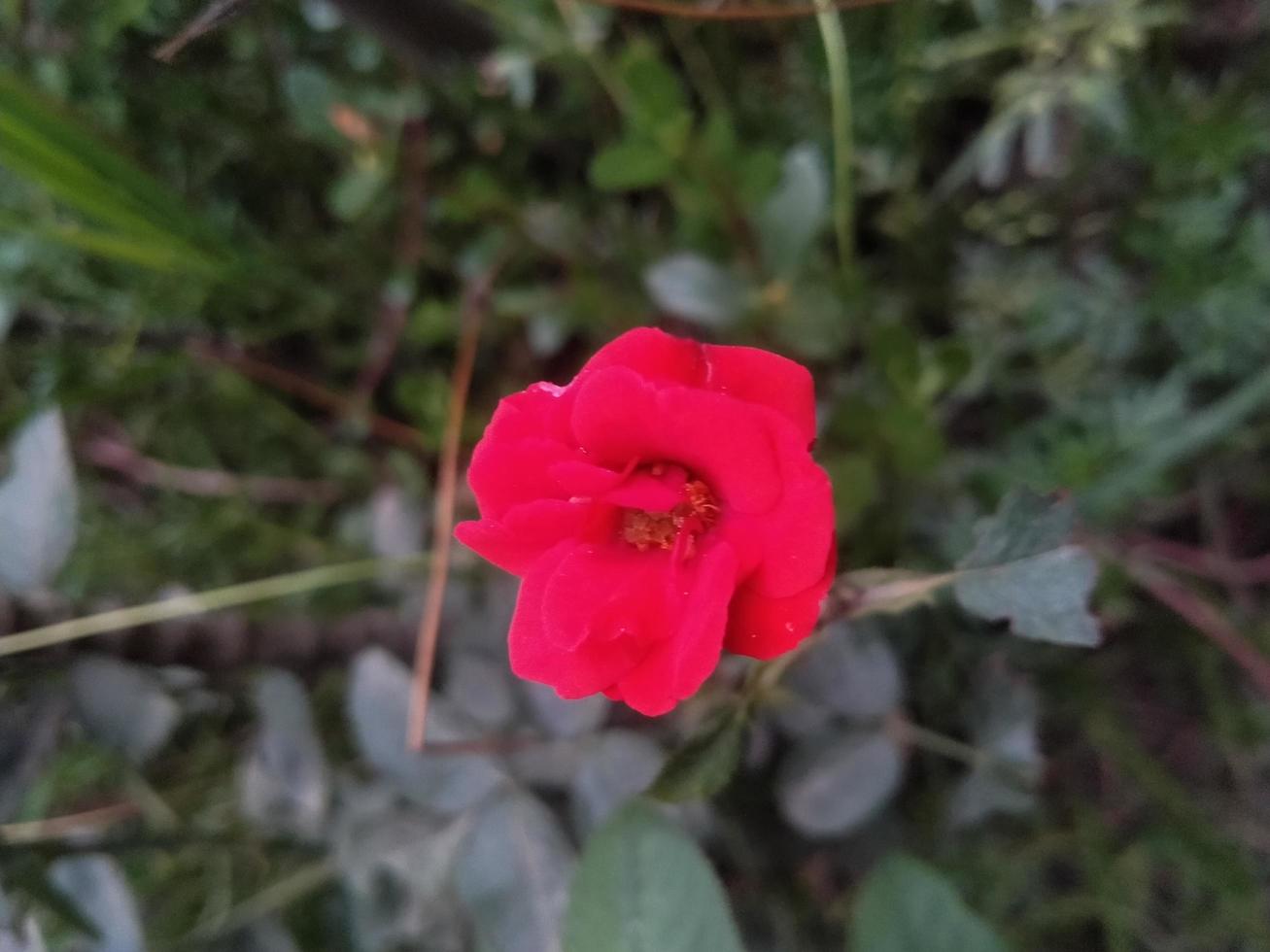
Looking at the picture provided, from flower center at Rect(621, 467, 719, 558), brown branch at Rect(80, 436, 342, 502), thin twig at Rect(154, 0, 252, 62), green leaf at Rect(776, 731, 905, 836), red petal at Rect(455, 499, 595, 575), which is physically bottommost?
brown branch at Rect(80, 436, 342, 502)

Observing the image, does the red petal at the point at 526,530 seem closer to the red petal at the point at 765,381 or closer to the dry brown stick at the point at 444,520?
the red petal at the point at 765,381

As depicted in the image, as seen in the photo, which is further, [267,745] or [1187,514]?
[1187,514]

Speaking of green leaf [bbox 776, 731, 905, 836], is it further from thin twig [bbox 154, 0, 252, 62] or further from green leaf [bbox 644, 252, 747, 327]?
thin twig [bbox 154, 0, 252, 62]

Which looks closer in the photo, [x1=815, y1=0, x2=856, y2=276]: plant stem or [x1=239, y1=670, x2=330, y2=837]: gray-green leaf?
[x1=815, y1=0, x2=856, y2=276]: plant stem

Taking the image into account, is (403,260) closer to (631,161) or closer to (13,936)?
(631,161)

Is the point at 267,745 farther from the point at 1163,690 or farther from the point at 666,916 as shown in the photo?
the point at 1163,690

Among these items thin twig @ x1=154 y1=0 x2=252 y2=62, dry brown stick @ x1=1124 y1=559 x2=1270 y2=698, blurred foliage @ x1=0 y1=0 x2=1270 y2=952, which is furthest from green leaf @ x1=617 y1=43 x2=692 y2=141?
dry brown stick @ x1=1124 y1=559 x2=1270 y2=698

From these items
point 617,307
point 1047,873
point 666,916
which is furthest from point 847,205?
point 1047,873
